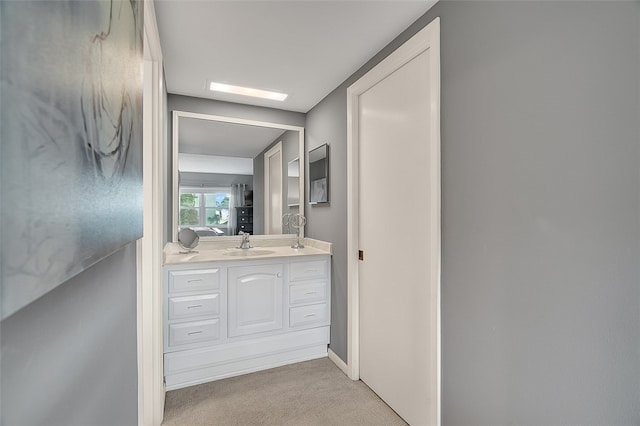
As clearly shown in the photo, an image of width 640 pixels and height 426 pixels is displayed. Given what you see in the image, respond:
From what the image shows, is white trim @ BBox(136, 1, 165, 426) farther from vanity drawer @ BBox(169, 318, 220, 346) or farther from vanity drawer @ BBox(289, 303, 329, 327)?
vanity drawer @ BBox(289, 303, 329, 327)

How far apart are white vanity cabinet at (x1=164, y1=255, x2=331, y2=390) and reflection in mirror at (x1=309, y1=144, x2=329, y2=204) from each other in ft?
1.90

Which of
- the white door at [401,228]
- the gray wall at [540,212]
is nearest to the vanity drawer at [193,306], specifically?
the white door at [401,228]

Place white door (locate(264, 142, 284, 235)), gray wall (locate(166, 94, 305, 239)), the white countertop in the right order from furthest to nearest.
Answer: white door (locate(264, 142, 284, 235)), gray wall (locate(166, 94, 305, 239)), the white countertop

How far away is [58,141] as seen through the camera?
16.9 inches

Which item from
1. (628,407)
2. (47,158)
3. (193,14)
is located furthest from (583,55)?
(193,14)

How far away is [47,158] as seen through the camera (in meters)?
0.40

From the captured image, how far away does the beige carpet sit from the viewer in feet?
6.19

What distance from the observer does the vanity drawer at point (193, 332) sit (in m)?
2.22

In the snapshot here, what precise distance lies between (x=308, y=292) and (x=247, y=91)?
1888mm

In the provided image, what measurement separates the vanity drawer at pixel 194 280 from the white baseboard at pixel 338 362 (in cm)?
115

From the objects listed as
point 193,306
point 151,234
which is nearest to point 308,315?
point 193,306

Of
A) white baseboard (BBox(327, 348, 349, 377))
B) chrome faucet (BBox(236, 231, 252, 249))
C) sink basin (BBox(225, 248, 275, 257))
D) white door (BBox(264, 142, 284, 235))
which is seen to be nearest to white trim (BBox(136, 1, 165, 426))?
sink basin (BBox(225, 248, 275, 257))

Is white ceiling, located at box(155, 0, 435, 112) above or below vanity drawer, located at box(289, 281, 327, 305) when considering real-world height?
above

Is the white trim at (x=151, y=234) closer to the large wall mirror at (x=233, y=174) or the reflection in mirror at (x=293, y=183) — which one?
the large wall mirror at (x=233, y=174)
